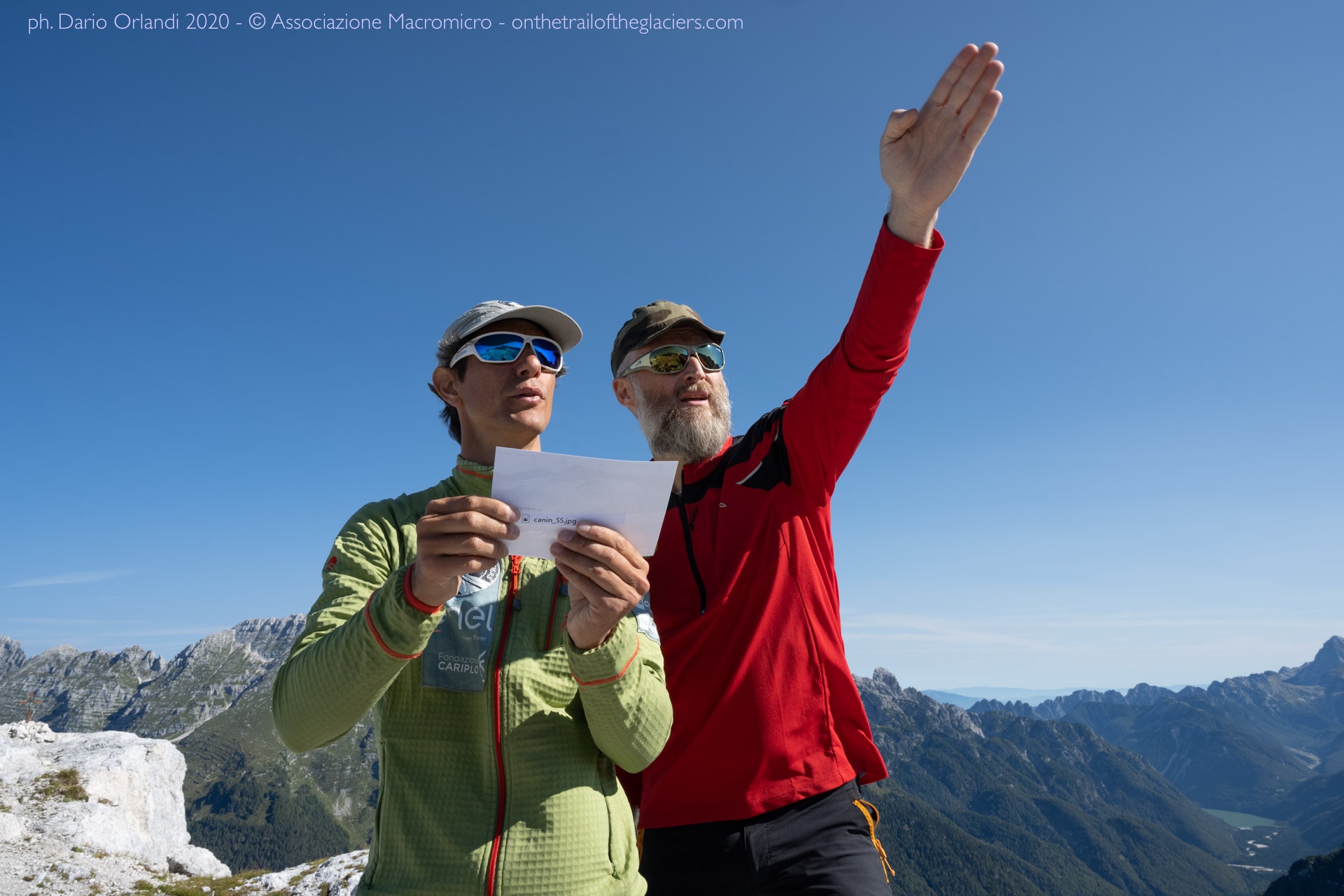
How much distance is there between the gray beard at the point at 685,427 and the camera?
268 inches

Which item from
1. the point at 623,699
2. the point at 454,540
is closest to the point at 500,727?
the point at 623,699

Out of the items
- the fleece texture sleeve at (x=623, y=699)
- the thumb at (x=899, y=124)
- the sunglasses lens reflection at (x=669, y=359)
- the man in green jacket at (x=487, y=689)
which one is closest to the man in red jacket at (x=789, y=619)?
the thumb at (x=899, y=124)

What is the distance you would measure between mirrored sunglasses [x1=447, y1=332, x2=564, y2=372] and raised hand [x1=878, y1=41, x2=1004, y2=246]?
2.71 metres

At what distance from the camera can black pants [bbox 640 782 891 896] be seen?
193 inches

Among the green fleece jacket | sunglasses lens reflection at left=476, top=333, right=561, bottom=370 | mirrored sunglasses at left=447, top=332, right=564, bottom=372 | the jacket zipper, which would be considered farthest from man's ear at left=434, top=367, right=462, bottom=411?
the jacket zipper

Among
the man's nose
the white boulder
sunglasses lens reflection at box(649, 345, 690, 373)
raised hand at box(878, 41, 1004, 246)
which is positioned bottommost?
the white boulder

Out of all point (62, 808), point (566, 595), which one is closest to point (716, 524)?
point (566, 595)

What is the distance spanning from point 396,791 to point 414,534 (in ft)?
4.64

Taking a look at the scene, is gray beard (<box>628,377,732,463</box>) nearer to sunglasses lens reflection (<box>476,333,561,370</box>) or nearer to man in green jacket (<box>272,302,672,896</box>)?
sunglasses lens reflection (<box>476,333,561,370</box>)

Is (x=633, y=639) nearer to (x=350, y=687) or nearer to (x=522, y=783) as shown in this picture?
(x=522, y=783)

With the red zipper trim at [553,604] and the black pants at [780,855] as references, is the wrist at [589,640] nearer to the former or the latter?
the red zipper trim at [553,604]

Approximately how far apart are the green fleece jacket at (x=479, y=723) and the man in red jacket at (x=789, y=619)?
1217mm

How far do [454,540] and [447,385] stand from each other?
84.8 inches

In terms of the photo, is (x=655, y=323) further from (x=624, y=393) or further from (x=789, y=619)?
(x=789, y=619)
